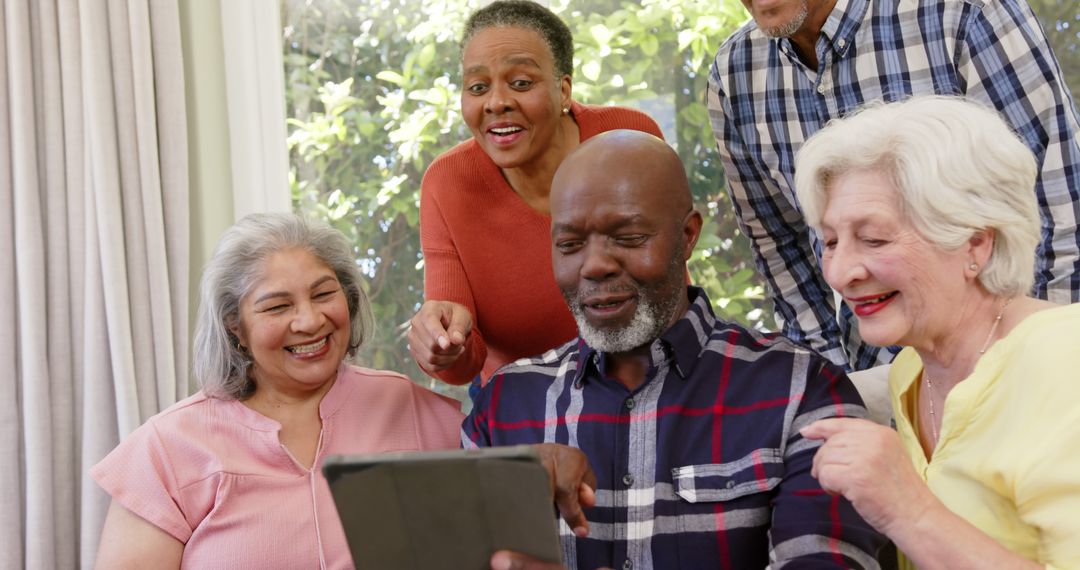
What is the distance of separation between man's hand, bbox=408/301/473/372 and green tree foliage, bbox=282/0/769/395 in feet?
3.96

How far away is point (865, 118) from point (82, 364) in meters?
2.20

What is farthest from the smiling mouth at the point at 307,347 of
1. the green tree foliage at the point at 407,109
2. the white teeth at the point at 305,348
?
the green tree foliage at the point at 407,109

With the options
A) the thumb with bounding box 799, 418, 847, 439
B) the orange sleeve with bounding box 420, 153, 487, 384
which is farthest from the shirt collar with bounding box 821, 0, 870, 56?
the thumb with bounding box 799, 418, 847, 439

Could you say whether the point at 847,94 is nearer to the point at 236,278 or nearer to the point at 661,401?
the point at 661,401

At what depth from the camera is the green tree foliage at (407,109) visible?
3066 millimetres

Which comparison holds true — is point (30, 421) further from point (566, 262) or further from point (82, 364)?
point (566, 262)

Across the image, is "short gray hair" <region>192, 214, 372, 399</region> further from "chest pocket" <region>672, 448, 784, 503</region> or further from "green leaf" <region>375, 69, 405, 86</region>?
"green leaf" <region>375, 69, 405, 86</region>

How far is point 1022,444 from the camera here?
1.31 meters

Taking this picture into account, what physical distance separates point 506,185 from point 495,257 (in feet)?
0.51

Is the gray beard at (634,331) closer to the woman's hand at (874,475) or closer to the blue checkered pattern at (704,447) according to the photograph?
the blue checkered pattern at (704,447)

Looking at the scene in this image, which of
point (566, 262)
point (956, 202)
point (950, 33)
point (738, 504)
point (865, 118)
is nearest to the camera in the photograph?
point (956, 202)

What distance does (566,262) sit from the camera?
69.7 inches

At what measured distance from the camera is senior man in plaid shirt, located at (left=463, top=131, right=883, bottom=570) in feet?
5.35

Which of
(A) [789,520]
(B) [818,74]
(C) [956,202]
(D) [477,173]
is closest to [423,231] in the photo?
(D) [477,173]
